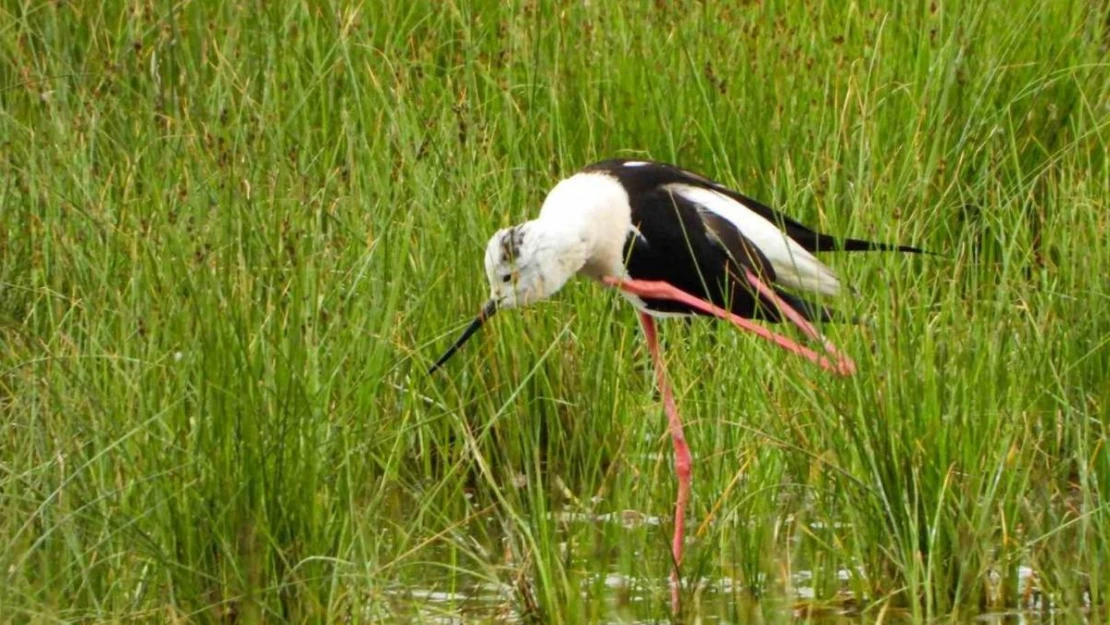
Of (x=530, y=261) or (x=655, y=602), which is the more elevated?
(x=530, y=261)

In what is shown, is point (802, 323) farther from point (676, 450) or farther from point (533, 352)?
point (533, 352)

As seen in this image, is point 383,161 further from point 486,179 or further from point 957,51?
point 957,51

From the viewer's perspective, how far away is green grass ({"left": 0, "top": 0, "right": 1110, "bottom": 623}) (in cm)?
326

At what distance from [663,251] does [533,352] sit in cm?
35

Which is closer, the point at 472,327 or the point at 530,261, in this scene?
the point at 530,261

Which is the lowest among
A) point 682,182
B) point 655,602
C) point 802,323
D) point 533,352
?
point 655,602

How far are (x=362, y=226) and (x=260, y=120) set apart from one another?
51cm

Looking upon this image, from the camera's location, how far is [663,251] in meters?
4.23

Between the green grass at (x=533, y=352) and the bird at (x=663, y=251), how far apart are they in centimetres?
9

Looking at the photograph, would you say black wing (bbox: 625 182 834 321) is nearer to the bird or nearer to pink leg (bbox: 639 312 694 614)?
the bird

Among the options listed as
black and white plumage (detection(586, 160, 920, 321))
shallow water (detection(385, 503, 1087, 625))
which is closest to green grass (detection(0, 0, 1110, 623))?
shallow water (detection(385, 503, 1087, 625))

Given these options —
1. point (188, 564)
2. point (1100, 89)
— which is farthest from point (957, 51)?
point (188, 564)

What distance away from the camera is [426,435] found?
14.0 feet

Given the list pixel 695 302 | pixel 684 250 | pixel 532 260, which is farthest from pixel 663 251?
pixel 532 260
